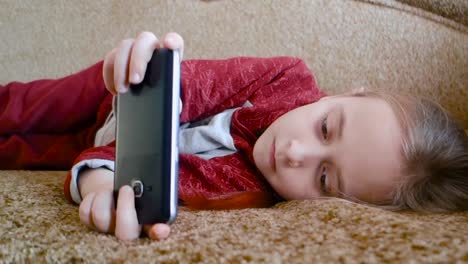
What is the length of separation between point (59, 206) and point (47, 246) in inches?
6.2

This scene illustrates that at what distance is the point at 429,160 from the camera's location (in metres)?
0.79

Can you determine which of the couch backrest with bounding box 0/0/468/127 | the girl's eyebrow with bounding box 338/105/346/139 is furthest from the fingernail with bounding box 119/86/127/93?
the couch backrest with bounding box 0/0/468/127

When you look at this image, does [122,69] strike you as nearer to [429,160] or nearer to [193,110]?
[193,110]

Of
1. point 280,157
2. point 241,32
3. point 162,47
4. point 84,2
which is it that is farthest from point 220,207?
point 84,2

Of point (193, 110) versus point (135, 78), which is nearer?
point (135, 78)

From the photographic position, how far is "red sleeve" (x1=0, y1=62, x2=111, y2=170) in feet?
3.20

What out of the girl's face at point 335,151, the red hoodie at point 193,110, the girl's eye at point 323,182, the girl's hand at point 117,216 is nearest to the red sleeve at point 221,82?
the red hoodie at point 193,110

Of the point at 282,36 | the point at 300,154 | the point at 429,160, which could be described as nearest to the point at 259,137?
the point at 300,154

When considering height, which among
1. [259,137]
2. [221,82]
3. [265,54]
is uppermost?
[265,54]

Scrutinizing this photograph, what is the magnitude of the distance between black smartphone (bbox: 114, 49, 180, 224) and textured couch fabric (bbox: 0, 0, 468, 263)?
4 centimetres

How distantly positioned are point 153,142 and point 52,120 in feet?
1.81

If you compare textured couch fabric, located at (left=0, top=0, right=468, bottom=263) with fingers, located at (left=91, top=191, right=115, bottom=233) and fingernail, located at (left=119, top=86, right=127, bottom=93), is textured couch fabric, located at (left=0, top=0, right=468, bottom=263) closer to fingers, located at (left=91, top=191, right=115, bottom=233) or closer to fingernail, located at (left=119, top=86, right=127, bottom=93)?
fingers, located at (left=91, top=191, right=115, bottom=233)

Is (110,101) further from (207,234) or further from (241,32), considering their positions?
(207,234)

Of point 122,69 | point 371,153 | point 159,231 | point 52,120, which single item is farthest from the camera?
point 52,120
